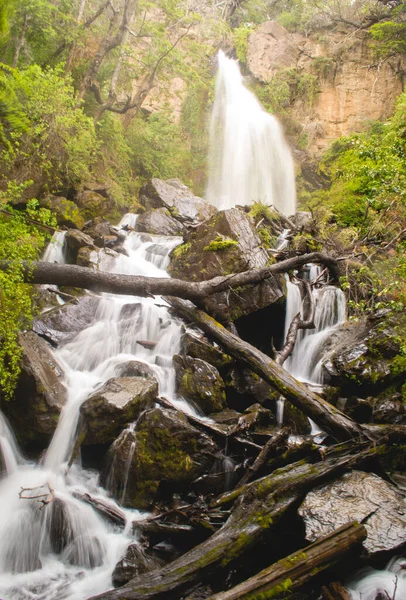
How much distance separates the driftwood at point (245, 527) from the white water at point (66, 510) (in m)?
1.26

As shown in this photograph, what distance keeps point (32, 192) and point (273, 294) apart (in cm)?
835

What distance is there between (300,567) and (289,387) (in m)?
2.70

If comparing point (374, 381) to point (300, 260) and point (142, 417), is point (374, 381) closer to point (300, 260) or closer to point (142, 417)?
point (300, 260)

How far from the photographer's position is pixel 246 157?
21.1 meters

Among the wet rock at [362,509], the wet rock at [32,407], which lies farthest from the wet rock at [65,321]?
the wet rock at [362,509]

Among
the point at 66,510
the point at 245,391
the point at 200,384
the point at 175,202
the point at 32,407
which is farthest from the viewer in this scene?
the point at 175,202

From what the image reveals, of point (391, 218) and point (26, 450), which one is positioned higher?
point (391, 218)

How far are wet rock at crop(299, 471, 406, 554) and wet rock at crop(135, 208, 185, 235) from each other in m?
10.8

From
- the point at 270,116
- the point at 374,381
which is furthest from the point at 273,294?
the point at 270,116

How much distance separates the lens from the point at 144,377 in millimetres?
6410

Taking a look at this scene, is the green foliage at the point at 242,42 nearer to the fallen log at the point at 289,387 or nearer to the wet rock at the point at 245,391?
the fallen log at the point at 289,387

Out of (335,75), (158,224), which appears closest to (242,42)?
(335,75)

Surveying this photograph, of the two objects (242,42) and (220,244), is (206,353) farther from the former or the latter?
(242,42)

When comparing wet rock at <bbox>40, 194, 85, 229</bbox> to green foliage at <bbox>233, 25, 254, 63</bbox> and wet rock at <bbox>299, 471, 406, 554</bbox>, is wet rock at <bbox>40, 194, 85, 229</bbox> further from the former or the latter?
green foliage at <bbox>233, 25, 254, 63</bbox>
